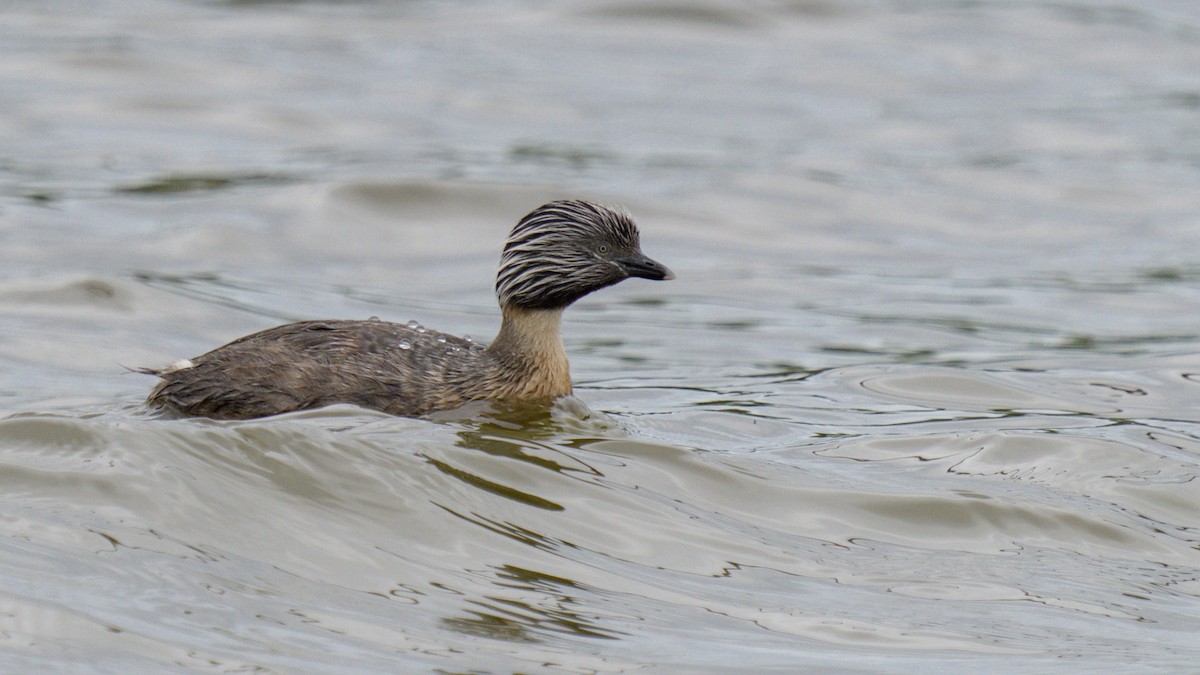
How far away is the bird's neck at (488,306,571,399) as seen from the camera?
1021 cm

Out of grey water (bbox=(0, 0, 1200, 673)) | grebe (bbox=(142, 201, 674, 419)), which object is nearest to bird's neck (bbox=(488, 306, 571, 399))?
grebe (bbox=(142, 201, 674, 419))

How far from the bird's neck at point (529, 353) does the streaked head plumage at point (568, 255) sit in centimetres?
9

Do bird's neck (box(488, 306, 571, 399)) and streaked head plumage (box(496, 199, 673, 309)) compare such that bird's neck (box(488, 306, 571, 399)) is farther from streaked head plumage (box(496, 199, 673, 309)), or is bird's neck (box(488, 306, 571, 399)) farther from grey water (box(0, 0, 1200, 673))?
grey water (box(0, 0, 1200, 673))

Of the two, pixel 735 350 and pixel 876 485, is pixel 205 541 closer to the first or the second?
pixel 876 485

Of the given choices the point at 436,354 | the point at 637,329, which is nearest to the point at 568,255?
the point at 436,354

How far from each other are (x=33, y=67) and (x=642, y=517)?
1572cm

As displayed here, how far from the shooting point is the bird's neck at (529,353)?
10.2 metres

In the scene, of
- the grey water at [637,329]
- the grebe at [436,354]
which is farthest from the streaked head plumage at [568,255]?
the grey water at [637,329]

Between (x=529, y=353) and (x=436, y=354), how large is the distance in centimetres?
56

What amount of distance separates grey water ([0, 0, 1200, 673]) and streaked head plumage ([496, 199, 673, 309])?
0.70 meters

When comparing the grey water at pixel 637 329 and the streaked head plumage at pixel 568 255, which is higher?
the streaked head plumage at pixel 568 255

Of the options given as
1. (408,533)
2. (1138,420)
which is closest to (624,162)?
(1138,420)

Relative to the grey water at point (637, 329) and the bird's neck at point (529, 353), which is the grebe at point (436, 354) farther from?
the grey water at point (637, 329)

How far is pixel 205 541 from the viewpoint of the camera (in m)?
7.79
